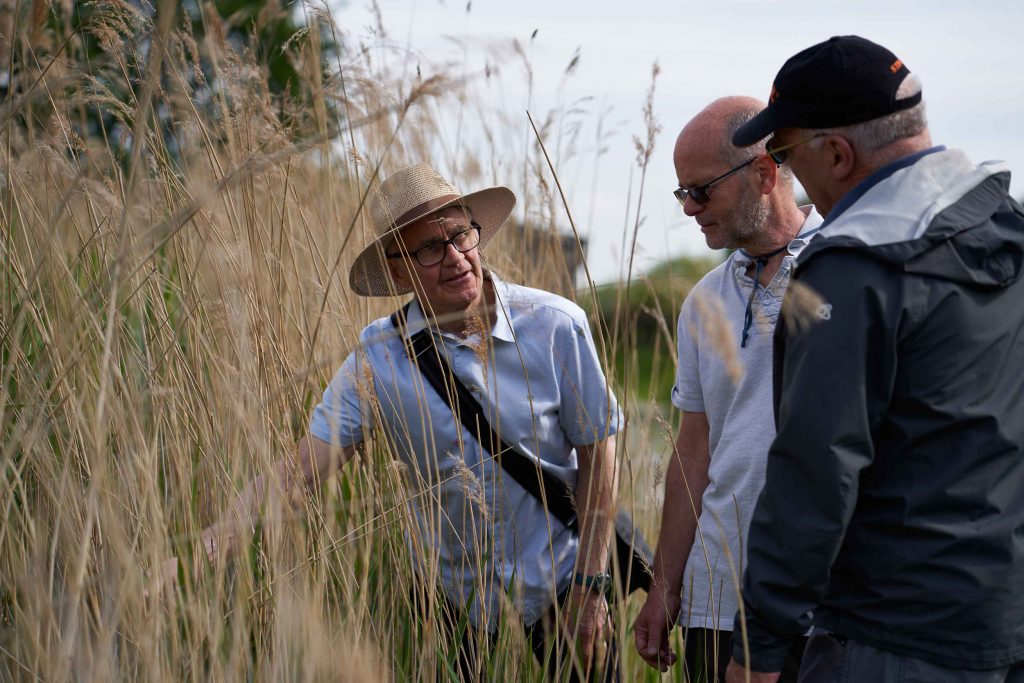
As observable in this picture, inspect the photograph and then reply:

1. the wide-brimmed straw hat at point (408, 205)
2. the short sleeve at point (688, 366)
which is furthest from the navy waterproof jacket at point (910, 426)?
the wide-brimmed straw hat at point (408, 205)

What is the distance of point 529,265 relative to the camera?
3.09m

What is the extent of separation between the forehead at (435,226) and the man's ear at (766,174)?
648mm

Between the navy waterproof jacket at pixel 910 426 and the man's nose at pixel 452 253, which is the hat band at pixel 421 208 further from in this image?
the navy waterproof jacket at pixel 910 426

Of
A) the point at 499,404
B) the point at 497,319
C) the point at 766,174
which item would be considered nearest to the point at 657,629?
the point at 499,404

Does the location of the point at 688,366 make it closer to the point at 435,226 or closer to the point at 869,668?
the point at 435,226

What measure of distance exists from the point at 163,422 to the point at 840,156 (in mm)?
1285

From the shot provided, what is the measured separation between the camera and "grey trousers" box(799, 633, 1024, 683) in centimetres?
127

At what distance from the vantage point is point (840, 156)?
1344 mm

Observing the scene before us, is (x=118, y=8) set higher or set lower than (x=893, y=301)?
higher

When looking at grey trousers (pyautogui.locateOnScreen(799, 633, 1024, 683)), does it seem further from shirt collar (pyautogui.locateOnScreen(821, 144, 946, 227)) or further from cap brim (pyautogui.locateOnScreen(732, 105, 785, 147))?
cap brim (pyautogui.locateOnScreen(732, 105, 785, 147))

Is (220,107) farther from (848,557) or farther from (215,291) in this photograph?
(848,557)

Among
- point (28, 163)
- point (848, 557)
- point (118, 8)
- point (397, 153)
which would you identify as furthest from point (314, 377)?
point (848, 557)

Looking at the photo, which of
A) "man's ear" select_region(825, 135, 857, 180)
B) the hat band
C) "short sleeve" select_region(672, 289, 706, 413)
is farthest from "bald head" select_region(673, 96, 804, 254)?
the hat band

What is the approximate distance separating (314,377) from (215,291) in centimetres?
58
